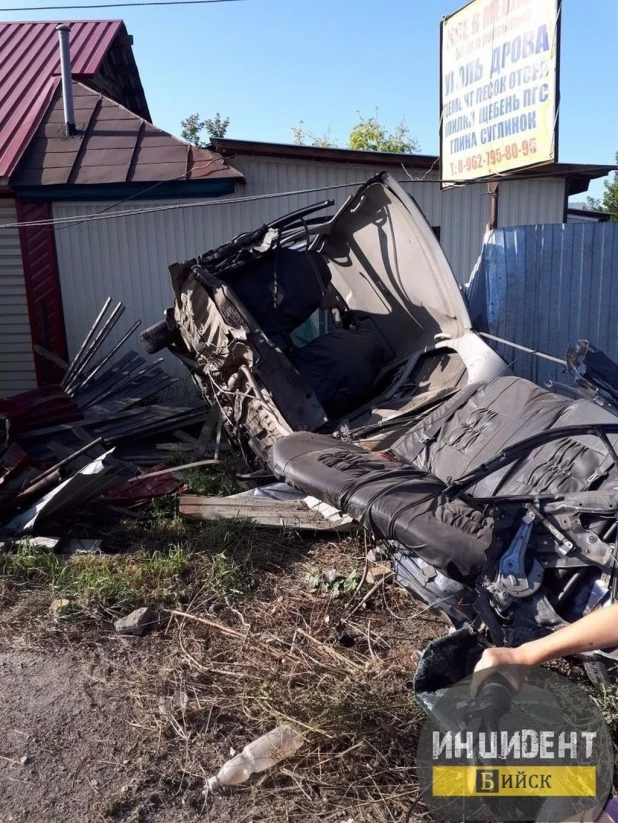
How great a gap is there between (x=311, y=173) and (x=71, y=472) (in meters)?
5.36

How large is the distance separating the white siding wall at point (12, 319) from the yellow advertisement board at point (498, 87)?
18.2 ft

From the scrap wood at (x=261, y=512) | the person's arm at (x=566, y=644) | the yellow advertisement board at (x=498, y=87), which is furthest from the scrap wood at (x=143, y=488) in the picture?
the yellow advertisement board at (x=498, y=87)

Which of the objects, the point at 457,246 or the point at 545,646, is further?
the point at 457,246

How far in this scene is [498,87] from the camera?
18.2 ft

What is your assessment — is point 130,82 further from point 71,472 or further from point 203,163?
point 71,472

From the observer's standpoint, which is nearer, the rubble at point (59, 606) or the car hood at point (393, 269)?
the rubble at point (59, 606)

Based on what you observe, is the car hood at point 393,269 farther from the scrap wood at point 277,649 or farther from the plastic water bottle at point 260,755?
the plastic water bottle at point 260,755

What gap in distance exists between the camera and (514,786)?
2.21m

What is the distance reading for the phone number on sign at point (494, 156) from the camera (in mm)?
5276

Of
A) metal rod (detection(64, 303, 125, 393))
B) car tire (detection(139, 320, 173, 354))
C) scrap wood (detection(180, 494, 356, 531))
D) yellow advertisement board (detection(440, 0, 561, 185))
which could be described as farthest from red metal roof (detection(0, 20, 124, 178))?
scrap wood (detection(180, 494, 356, 531))

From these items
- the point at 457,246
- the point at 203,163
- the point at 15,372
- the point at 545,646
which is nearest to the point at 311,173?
the point at 203,163

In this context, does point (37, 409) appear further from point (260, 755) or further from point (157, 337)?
point (260, 755)

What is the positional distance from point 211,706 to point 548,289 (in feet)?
15.9

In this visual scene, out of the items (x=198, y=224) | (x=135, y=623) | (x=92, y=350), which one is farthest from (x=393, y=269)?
(x=198, y=224)
